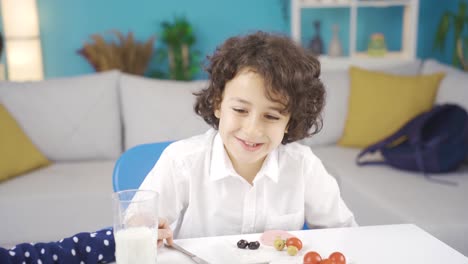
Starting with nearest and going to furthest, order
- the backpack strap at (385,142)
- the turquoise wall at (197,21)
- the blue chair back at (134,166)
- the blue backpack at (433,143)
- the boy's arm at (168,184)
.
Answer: the boy's arm at (168,184) < the blue chair back at (134,166) < the blue backpack at (433,143) < the backpack strap at (385,142) < the turquoise wall at (197,21)

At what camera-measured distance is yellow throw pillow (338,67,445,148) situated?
2.75m

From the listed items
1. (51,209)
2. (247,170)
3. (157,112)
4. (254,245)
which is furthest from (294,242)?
(157,112)

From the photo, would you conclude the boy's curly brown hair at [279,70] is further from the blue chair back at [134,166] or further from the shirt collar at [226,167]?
the blue chair back at [134,166]

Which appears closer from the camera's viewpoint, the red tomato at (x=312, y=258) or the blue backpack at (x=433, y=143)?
the red tomato at (x=312, y=258)

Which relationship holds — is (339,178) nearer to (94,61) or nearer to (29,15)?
(94,61)

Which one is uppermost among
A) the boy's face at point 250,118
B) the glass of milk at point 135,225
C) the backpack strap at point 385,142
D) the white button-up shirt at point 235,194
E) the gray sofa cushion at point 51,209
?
the boy's face at point 250,118

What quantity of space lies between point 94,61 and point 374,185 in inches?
109

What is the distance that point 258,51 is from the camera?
1191mm

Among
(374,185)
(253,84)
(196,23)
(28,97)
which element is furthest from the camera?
(196,23)

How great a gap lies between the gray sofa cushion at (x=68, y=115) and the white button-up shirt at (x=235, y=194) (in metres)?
1.56

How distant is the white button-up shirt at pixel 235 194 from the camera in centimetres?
127

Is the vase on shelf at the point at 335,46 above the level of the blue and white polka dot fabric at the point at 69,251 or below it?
above

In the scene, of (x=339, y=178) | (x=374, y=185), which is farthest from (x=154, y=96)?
(x=374, y=185)

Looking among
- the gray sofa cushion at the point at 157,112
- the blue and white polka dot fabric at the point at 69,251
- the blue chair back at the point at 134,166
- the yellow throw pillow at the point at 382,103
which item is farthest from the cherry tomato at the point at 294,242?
the yellow throw pillow at the point at 382,103
